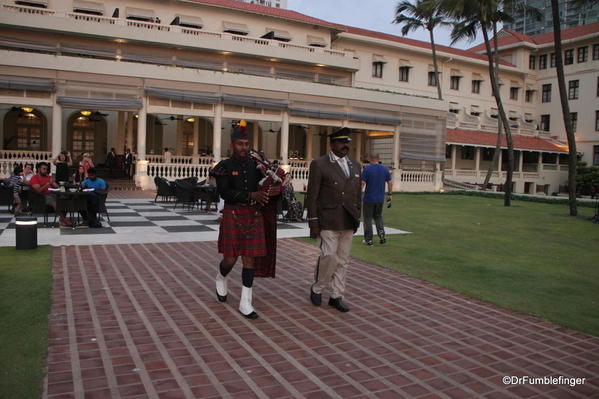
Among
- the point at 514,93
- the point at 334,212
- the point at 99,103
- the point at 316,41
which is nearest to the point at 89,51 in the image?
the point at 99,103

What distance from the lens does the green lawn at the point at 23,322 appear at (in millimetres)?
3445

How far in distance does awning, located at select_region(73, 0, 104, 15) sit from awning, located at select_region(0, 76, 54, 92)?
1011cm

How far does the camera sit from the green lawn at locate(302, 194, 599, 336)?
6.00 meters

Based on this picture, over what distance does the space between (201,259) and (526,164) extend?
43577 millimetres

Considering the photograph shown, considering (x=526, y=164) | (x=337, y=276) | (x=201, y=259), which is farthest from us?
(x=526, y=164)

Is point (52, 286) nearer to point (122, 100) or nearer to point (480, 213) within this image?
point (480, 213)

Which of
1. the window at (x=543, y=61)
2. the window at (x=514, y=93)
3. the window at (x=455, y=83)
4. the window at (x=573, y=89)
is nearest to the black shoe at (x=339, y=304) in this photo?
the window at (x=455, y=83)

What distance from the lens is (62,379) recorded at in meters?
3.52

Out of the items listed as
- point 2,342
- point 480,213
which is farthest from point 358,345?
point 480,213

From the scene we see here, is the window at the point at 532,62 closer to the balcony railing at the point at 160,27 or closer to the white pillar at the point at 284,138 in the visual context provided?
the balcony railing at the point at 160,27

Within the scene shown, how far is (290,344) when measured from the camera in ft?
14.3

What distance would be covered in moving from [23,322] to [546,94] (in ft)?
172

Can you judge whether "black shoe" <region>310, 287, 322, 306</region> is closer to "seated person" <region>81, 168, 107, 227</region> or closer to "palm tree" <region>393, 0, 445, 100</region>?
"seated person" <region>81, 168, 107, 227</region>

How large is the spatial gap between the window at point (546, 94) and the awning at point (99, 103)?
40.8 m
